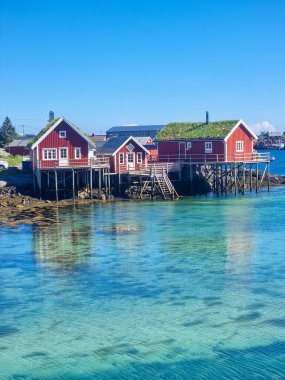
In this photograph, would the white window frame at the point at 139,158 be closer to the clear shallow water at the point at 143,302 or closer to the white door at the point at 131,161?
the white door at the point at 131,161

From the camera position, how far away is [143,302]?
1934 centimetres

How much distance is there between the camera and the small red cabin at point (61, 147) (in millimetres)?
46812

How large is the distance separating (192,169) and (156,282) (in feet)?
106

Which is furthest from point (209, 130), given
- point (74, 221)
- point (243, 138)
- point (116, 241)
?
point (116, 241)

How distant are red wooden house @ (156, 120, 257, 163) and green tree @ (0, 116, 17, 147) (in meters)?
50.3

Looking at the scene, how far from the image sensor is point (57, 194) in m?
46.1

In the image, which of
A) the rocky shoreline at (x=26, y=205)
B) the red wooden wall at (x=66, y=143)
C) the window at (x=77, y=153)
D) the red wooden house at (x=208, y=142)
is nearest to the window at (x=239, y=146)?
the red wooden house at (x=208, y=142)

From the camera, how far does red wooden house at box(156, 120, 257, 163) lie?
168 feet

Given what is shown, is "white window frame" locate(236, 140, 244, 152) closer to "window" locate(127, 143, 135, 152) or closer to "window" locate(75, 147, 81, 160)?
"window" locate(127, 143, 135, 152)

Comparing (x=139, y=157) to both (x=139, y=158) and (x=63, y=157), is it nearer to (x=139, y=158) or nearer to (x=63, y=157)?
(x=139, y=158)

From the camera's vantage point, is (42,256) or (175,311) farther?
(42,256)

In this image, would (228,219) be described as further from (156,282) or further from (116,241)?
(156,282)

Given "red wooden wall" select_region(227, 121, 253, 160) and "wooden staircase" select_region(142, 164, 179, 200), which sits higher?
"red wooden wall" select_region(227, 121, 253, 160)

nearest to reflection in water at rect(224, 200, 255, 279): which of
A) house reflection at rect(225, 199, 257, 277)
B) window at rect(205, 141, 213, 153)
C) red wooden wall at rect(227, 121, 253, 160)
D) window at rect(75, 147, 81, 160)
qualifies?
house reflection at rect(225, 199, 257, 277)
